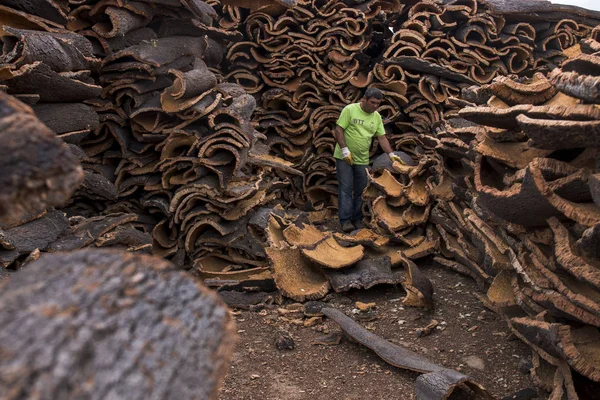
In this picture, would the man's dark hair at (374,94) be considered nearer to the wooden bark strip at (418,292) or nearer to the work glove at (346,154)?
the work glove at (346,154)

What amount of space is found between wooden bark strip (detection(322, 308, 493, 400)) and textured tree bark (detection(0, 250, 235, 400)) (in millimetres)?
1788

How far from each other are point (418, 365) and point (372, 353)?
1.30 ft

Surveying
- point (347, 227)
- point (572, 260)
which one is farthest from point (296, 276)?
point (572, 260)

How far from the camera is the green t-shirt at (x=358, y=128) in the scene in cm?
588

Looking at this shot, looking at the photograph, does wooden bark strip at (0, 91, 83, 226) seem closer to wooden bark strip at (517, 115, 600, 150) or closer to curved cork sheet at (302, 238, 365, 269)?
wooden bark strip at (517, 115, 600, 150)

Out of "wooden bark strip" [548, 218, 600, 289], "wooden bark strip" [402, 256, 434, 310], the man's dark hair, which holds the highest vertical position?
"wooden bark strip" [548, 218, 600, 289]

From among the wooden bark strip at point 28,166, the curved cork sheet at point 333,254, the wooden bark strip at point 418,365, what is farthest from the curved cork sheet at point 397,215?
the wooden bark strip at point 28,166

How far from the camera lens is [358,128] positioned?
5.93m

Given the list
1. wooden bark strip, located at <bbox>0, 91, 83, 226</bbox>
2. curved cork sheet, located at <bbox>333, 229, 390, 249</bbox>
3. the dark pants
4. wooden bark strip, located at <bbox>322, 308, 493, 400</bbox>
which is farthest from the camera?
the dark pants

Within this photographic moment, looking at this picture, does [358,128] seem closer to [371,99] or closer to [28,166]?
[371,99]

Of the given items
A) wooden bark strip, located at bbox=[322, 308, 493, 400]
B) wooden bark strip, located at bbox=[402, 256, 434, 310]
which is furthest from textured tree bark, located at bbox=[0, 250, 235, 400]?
wooden bark strip, located at bbox=[402, 256, 434, 310]

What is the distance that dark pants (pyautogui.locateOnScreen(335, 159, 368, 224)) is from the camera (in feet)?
20.0

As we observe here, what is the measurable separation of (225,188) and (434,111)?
3346mm

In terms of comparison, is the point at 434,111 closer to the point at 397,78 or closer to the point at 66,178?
the point at 397,78
